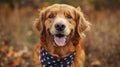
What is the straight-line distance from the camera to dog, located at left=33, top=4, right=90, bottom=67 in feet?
30.0

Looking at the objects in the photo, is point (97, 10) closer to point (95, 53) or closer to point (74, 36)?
point (95, 53)

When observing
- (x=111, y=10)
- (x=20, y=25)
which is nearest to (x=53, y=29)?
(x=20, y=25)

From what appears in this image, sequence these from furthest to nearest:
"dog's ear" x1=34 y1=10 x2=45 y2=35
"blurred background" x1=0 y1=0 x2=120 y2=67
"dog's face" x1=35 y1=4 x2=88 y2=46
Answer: "blurred background" x1=0 y1=0 x2=120 y2=67, "dog's ear" x1=34 y1=10 x2=45 y2=35, "dog's face" x1=35 y1=4 x2=88 y2=46

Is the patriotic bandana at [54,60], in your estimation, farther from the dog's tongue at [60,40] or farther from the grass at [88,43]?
the grass at [88,43]

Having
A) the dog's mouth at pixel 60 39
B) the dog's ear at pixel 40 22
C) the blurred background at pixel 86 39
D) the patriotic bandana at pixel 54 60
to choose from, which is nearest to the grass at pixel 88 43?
the blurred background at pixel 86 39

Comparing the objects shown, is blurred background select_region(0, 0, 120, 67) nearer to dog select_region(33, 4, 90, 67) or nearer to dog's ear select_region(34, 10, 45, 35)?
dog's ear select_region(34, 10, 45, 35)

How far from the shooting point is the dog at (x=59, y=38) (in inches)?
360

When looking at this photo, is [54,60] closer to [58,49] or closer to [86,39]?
[58,49]

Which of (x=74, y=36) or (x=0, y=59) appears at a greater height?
(x=74, y=36)

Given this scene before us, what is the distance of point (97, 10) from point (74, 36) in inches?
355

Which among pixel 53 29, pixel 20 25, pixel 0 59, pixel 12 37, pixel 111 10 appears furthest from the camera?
pixel 111 10

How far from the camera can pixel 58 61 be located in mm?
9297

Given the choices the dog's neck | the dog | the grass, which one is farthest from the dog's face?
the grass

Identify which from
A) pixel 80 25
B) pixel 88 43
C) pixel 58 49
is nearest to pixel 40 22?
pixel 58 49
